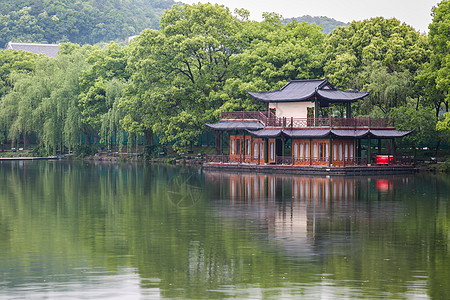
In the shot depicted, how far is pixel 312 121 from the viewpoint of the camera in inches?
2215

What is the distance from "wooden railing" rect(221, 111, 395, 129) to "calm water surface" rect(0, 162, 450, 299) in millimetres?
17974

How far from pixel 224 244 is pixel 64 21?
154 metres

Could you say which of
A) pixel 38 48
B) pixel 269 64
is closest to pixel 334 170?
pixel 269 64

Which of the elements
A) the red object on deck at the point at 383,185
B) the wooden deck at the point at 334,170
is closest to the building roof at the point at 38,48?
the wooden deck at the point at 334,170

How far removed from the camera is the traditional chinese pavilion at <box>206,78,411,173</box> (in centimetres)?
5441

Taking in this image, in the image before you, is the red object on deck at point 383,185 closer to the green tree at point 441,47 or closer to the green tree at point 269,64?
the green tree at point 441,47

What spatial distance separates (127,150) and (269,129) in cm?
2190

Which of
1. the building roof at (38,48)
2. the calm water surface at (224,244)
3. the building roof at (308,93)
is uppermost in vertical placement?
the building roof at (38,48)

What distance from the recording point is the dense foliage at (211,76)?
57.5 meters

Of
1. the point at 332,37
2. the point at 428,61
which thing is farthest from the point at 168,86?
the point at 428,61

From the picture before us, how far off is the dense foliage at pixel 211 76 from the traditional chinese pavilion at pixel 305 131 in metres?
2.46

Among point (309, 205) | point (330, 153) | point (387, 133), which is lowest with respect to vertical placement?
point (309, 205)

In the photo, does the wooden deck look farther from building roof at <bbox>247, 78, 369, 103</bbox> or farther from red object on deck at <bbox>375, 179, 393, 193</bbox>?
red object on deck at <bbox>375, 179, 393, 193</bbox>

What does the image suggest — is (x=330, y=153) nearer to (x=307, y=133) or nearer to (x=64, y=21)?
(x=307, y=133)
